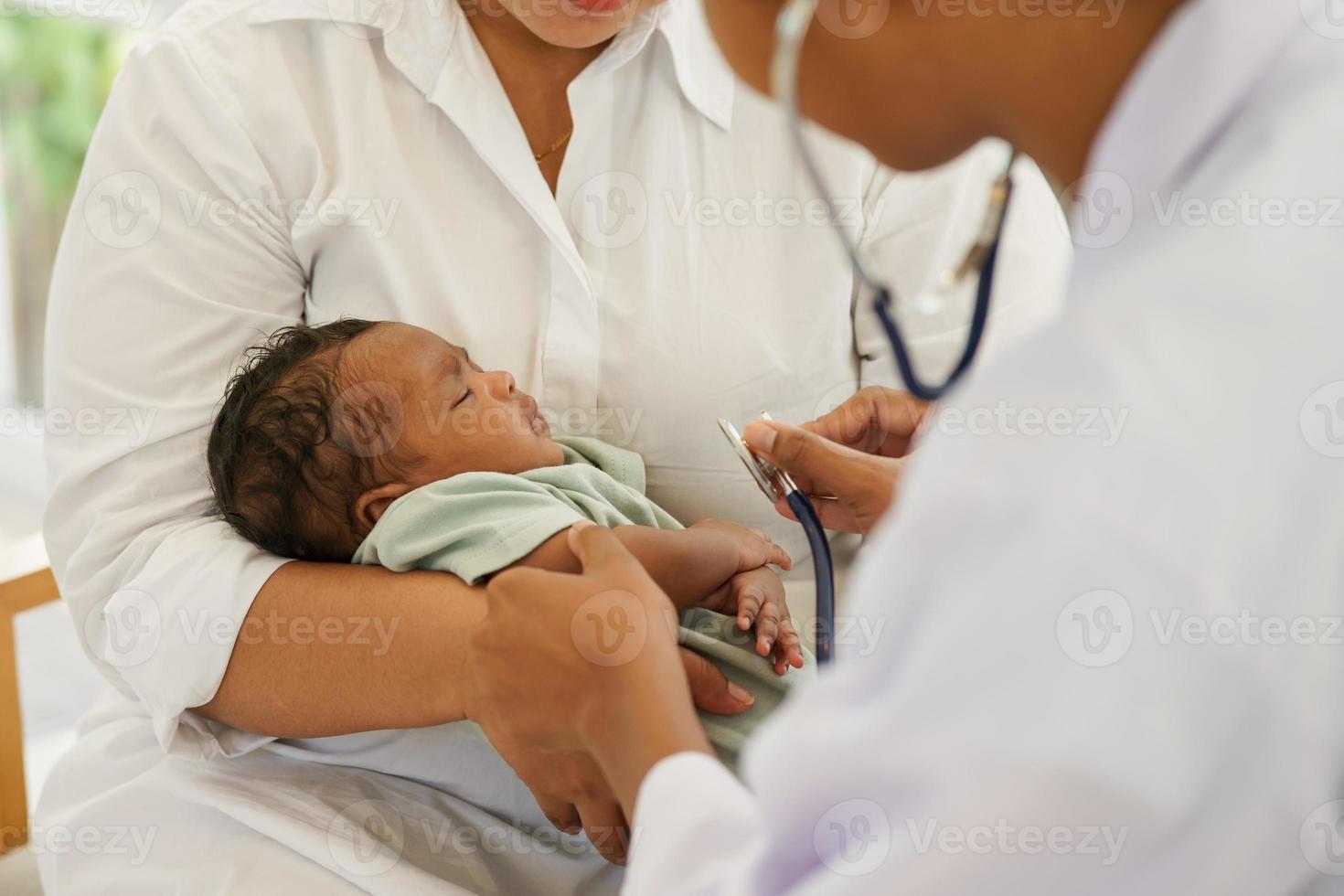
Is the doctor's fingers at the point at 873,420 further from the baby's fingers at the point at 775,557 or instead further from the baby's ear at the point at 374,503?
the baby's ear at the point at 374,503

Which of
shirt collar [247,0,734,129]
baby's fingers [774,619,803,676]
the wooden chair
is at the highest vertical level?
shirt collar [247,0,734,129]

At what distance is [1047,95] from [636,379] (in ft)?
2.55

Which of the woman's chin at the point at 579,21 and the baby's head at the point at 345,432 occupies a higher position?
the woman's chin at the point at 579,21

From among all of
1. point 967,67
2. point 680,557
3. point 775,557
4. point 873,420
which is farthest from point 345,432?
point 967,67

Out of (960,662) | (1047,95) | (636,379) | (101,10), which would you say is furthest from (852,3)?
(101,10)

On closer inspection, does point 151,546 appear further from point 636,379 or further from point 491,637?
point 636,379

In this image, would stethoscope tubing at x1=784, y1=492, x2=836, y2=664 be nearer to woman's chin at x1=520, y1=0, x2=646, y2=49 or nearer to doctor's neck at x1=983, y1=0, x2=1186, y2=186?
doctor's neck at x1=983, y1=0, x2=1186, y2=186

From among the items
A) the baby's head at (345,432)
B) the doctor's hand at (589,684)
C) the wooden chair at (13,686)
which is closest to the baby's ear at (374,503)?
the baby's head at (345,432)

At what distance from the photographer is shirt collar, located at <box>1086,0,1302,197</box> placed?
58 centimetres

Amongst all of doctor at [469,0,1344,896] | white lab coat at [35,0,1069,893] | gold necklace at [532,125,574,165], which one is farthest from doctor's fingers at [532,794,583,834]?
gold necklace at [532,125,574,165]

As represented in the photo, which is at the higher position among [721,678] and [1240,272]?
[1240,272]

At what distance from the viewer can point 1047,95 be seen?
70 centimetres

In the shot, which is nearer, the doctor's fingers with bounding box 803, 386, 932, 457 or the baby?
the baby

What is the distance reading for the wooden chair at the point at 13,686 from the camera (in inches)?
60.4
